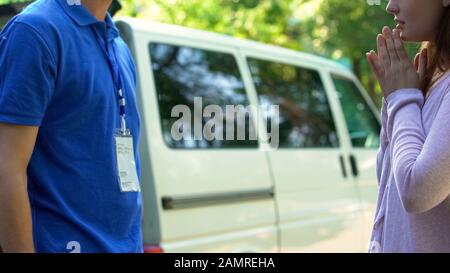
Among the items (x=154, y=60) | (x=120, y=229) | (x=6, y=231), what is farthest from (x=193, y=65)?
(x=6, y=231)

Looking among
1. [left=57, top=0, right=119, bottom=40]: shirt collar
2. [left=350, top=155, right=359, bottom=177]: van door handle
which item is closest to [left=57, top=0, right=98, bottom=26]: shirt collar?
[left=57, top=0, right=119, bottom=40]: shirt collar

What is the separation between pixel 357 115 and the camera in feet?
16.9

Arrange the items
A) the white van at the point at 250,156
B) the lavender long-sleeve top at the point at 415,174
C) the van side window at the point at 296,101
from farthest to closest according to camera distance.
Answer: the van side window at the point at 296,101, the white van at the point at 250,156, the lavender long-sleeve top at the point at 415,174

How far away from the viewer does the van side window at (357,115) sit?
4.98m

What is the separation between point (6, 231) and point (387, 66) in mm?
1053

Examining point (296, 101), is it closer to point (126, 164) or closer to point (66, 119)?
point (126, 164)

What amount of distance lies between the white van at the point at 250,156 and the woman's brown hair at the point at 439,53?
1.65 metres

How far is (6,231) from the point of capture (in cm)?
160

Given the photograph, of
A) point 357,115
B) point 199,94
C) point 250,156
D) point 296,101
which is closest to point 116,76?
point 199,94

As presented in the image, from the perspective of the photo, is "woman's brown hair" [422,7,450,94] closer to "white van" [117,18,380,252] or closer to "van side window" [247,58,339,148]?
"white van" [117,18,380,252]

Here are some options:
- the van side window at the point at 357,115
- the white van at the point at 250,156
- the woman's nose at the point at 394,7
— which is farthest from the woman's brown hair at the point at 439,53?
the van side window at the point at 357,115

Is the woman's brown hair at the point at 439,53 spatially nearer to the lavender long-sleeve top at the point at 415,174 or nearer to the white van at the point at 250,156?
the lavender long-sleeve top at the point at 415,174
